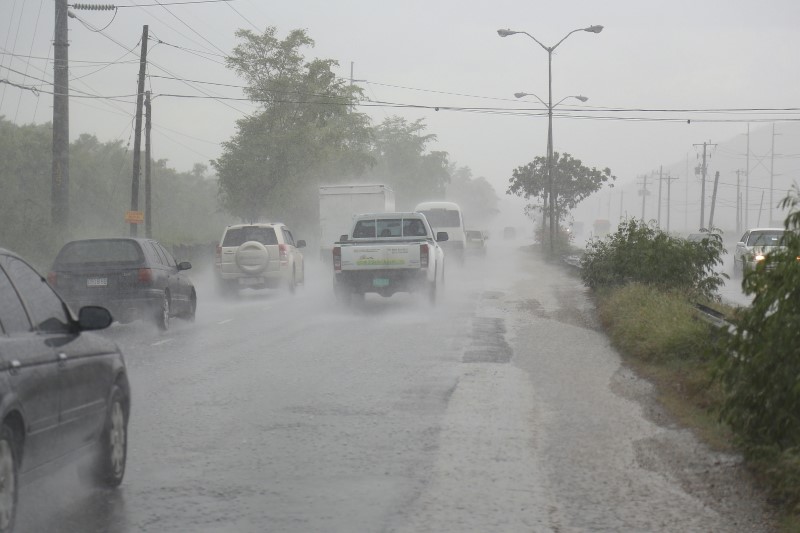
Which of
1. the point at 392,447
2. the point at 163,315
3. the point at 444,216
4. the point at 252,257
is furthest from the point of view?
the point at 444,216

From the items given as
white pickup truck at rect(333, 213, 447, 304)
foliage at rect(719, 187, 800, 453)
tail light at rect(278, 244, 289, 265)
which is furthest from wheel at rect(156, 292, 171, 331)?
foliage at rect(719, 187, 800, 453)

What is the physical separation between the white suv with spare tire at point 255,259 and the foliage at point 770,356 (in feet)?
69.5

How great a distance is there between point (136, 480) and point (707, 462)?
157 inches

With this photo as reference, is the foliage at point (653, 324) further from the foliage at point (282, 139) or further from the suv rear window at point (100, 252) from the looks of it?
the foliage at point (282, 139)

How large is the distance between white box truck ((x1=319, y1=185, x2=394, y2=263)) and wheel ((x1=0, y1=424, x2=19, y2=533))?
38.5 m

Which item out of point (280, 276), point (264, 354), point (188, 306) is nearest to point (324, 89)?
point (280, 276)

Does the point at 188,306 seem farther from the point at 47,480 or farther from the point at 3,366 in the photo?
the point at 3,366

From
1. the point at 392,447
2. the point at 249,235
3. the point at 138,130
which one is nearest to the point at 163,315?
the point at 249,235

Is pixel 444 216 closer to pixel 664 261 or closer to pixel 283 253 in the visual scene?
pixel 283 253

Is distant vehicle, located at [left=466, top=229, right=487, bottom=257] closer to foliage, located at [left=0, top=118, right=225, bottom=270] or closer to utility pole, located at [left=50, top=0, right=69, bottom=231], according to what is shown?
foliage, located at [left=0, top=118, right=225, bottom=270]

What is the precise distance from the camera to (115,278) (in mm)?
18438

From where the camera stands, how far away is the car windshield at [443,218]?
50250 millimetres

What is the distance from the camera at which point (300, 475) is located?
7.45m

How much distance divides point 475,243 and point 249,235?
34105 mm
